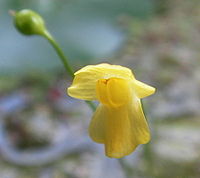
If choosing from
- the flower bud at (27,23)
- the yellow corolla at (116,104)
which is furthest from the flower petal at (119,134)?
the flower bud at (27,23)

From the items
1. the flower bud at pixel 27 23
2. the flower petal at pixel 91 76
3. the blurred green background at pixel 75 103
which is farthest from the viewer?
the blurred green background at pixel 75 103

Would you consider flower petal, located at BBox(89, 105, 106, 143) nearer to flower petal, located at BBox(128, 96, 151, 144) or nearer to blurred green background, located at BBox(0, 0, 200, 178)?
flower petal, located at BBox(128, 96, 151, 144)

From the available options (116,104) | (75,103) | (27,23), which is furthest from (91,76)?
(75,103)

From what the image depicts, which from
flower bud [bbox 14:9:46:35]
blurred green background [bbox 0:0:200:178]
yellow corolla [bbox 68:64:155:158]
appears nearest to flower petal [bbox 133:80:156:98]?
yellow corolla [bbox 68:64:155:158]

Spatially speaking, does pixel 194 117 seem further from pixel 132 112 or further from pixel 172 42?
pixel 132 112

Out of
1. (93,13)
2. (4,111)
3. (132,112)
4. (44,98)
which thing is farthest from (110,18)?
(132,112)

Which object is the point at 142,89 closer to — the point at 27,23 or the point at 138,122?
the point at 138,122

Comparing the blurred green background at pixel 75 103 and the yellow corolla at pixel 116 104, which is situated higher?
the blurred green background at pixel 75 103

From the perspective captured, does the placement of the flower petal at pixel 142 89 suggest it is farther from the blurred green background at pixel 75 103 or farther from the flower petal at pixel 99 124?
the blurred green background at pixel 75 103
